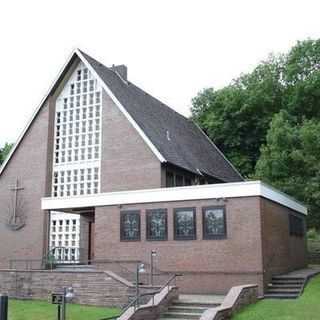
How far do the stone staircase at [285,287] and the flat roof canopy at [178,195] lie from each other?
10.0 ft

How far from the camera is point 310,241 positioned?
36875 millimetres

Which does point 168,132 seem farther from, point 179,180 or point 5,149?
point 5,149

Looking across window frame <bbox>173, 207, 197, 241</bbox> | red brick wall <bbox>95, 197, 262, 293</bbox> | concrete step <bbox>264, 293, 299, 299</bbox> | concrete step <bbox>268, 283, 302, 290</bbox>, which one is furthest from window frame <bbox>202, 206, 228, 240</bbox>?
concrete step <bbox>264, 293, 299, 299</bbox>

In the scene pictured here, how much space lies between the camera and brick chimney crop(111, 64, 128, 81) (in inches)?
1264

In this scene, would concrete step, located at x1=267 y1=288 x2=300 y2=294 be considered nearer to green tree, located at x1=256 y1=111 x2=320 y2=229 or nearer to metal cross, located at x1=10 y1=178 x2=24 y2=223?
green tree, located at x1=256 y1=111 x2=320 y2=229

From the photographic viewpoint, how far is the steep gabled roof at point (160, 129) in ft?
85.0

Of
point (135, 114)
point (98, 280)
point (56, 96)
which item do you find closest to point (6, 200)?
point (56, 96)

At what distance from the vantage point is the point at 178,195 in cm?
2016

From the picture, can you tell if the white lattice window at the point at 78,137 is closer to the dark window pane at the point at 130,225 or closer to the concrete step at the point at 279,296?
the dark window pane at the point at 130,225

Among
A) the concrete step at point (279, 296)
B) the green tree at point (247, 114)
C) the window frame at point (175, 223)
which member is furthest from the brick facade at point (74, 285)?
the green tree at point (247, 114)

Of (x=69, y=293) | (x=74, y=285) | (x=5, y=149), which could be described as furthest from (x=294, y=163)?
(x=5, y=149)

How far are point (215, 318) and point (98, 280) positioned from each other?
19.7ft

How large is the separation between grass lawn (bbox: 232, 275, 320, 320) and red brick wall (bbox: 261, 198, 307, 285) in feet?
6.99

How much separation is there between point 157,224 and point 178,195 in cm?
147
